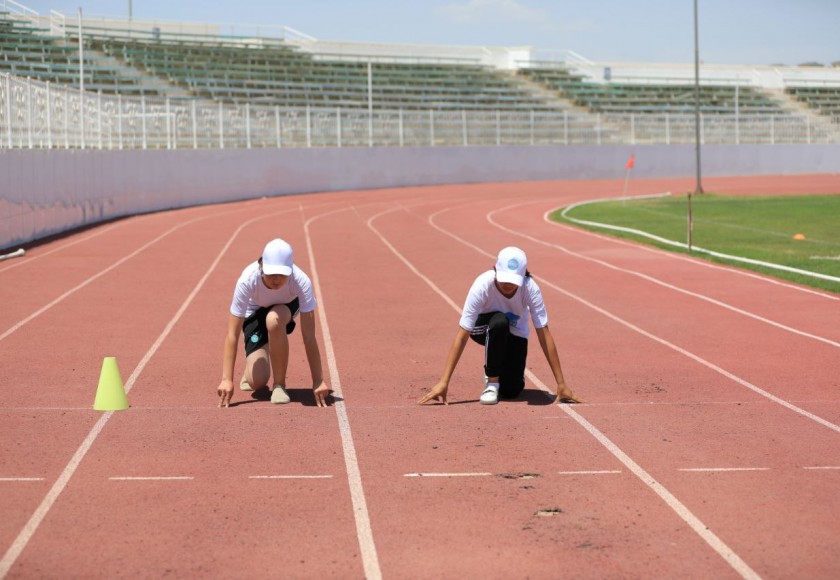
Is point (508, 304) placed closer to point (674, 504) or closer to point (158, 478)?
point (674, 504)

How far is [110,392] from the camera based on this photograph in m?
9.02

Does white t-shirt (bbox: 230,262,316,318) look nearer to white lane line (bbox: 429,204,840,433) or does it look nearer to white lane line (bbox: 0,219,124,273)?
white lane line (bbox: 429,204,840,433)

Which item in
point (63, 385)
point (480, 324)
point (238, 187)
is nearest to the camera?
point (480, 324)

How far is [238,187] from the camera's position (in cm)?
4125

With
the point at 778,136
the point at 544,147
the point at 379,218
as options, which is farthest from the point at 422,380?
the point at 778,136

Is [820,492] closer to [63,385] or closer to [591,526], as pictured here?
[591,526]

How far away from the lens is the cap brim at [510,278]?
8711mm

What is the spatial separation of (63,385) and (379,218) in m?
22.6

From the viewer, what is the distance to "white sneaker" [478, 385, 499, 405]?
30.4ft

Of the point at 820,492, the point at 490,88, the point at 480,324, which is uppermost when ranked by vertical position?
the point at 490,88

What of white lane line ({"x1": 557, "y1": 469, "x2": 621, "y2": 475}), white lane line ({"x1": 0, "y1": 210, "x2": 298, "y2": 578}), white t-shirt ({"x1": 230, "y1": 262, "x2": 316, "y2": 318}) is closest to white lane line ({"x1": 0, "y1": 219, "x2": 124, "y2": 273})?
white lane line ({"x1": 0, "y1": 210, "x2": 298, "y2": 578})

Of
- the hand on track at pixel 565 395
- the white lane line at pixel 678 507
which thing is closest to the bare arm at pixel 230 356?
the hand on track at pixel 565 395

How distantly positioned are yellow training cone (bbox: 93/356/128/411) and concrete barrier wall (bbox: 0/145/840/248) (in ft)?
46.0

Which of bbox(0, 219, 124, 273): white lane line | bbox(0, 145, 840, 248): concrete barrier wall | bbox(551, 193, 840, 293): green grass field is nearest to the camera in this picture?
bbox(0, 219, 124, 273): white lane line
